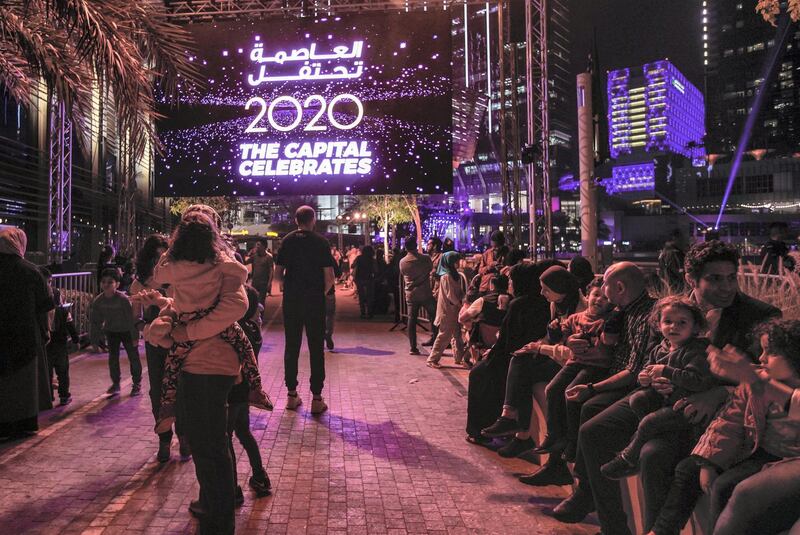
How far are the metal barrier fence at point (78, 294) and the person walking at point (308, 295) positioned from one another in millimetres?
5225

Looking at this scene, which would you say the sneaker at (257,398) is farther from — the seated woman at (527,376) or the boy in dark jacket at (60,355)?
the boy in dark jacket at (60,355)

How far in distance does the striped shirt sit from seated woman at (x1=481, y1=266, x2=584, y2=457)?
0.94 metres

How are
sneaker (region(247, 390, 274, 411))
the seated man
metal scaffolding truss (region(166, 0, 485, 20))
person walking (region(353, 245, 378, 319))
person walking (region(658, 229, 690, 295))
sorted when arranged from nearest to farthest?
1. the seated man
2. sneaker (region(247, 390, 274, 411))
3. person walking (region(658, 229, 690, 295))
4. metal scaffolding truss (region(166, 0, 485, 20))
5. person walking (region(353, 245, 378, 319))

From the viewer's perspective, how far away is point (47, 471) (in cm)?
477

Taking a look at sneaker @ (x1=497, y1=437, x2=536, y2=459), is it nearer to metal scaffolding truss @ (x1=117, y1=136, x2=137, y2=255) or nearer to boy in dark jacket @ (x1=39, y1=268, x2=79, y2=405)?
boy in dark jacket @ (x1=39, y1=268, x2=79, y2=405)

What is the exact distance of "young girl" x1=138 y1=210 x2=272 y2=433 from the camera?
327cm

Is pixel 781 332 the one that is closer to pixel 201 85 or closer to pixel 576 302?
pixel 576 302

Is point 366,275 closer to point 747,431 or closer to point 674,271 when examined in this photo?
point 674,271

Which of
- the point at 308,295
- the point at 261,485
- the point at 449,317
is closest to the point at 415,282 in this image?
the point at 449,317

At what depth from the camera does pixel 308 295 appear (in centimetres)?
661

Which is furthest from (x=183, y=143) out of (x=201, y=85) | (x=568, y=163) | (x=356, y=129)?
(x=568, y=163)

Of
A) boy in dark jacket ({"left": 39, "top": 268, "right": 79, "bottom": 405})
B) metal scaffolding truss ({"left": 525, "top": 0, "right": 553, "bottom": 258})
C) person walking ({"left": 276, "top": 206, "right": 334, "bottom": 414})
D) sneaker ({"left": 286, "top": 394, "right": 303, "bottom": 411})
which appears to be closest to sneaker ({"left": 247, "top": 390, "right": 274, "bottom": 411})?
person walking ({"left": 276, "top": 206, "right": 334, "bottom": 414})

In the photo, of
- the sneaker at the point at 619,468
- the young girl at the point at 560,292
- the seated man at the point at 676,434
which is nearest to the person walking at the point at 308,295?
the young girl at the point at 560,292

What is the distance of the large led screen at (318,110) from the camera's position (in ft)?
37.9
